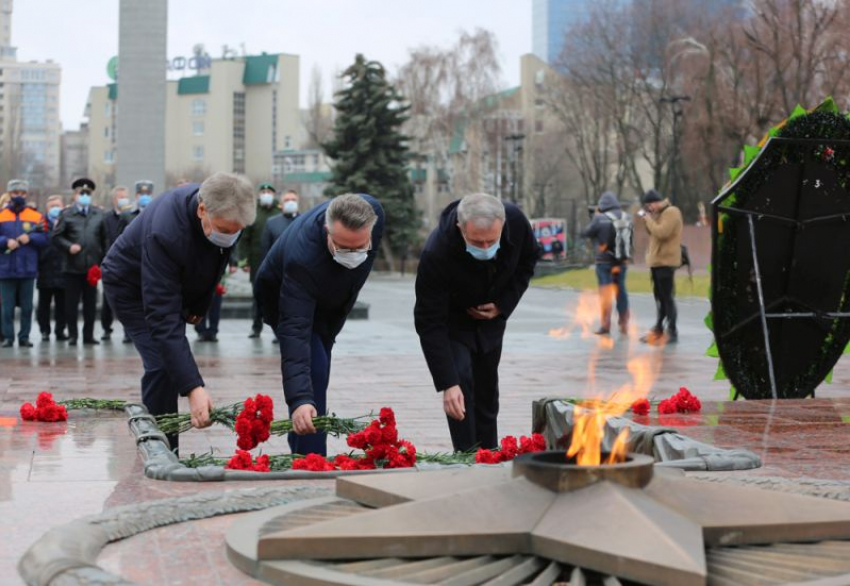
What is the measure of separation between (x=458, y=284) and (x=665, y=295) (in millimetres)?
9924

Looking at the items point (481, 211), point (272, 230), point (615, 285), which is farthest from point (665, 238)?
point (481, 211)

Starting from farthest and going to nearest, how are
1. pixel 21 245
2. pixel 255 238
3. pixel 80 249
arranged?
pixel 255 238 → pixel 80 249 → pixel 21 245

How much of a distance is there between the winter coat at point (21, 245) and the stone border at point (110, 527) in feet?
34.8

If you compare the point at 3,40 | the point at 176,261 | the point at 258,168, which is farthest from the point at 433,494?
the point at 3,40

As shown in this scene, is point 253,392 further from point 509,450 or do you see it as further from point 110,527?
point 110,527

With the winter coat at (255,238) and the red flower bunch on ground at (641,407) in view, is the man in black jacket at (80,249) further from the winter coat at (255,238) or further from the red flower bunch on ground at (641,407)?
the red flower bunch on ground at (641,407)

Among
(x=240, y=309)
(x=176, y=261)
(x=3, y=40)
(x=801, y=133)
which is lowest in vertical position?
(x=240, y=309)

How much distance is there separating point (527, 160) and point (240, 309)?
5103 cm

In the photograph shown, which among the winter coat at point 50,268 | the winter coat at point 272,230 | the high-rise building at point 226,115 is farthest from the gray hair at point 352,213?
the high-rise building at point 226,115

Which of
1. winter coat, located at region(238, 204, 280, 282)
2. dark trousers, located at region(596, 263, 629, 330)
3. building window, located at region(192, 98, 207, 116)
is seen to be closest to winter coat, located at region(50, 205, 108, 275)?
winter coat, located at region(238, 204, 280, 282)

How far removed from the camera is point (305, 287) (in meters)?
5.93

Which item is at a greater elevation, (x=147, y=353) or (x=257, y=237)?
(x=257, y=237)

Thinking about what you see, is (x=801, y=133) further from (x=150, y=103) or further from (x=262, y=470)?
(x=150, y=103)

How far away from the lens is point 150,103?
22.8m
